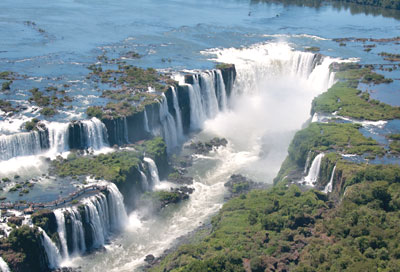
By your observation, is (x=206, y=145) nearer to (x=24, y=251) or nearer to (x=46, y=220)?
(x=46, y=220)

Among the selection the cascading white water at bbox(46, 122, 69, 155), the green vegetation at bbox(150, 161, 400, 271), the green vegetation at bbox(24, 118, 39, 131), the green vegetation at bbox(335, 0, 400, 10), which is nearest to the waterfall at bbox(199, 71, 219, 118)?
the cascading white water at bbox(46, 122, 69, 155)

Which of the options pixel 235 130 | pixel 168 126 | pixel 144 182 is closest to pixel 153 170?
pixel 144 182

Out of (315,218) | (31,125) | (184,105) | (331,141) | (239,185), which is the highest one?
(31,125)

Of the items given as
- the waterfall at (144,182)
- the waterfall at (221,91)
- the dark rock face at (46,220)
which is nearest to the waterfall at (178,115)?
the waterfall at (221,91)

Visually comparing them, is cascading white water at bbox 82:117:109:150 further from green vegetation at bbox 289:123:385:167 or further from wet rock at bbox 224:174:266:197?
green vegetation at bbox 289:123:385:167

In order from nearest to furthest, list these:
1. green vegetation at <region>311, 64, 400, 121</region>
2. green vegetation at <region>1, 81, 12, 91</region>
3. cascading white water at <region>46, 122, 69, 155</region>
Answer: cascading white water at <region>46, 122, 69, 155</region>, green vegetation at <region>311, 64, 400, 121</region>, green vegetation at <region>1, 81, 12, 91</region>

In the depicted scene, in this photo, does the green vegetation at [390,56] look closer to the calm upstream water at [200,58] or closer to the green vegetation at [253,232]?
the calm upstream water at [200,58]

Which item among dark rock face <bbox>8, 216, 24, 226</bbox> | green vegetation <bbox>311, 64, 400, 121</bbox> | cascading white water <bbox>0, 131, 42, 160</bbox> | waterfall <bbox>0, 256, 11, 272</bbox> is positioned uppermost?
green vegetation <bbox>311, 64, 400, 121</bbox>
